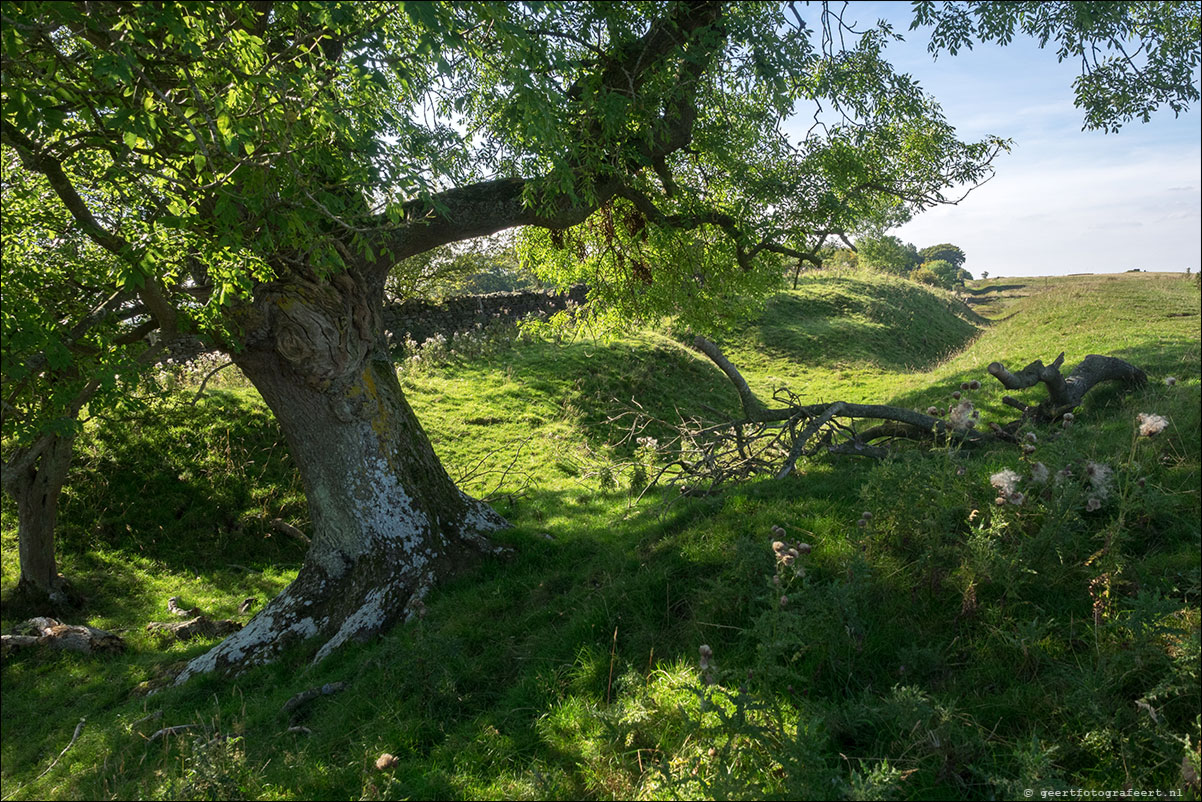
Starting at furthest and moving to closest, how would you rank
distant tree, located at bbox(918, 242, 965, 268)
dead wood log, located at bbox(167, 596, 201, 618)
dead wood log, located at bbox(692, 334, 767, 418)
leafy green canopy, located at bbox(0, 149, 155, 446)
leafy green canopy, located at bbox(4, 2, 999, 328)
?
distant tree, located at bbox(918, 242, 965, 268)
dead wood log, located at bbox(692, 334, 767, 418)
dead wood log, located at bbox(167, 596, 201, 618)
leafy green canopy, located at bbox(0, 149, 155, 446)
leafy green canopy, located at bbox(4, 2, 999, 328)

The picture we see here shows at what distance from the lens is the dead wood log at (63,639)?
791 centimetres

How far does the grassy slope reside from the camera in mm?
3539

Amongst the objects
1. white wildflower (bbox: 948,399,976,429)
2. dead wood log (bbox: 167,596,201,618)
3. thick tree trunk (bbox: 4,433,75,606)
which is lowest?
dead wood log (bbox: 167,596,201,618)

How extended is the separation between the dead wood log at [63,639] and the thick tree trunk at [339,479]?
6.36ft

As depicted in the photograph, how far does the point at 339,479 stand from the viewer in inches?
289

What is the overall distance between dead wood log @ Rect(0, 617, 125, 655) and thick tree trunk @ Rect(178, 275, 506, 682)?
194cm

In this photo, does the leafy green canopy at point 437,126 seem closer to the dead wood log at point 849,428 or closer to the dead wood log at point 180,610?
the dead wood log at point 849,428

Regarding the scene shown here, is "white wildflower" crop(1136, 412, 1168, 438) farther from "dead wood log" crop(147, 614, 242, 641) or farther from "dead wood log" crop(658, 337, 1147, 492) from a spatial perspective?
"dead wood log" crop(147, 614, 242, 641)

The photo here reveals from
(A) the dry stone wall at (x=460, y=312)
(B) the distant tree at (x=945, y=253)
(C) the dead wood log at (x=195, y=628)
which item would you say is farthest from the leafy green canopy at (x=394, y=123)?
(B) the distant tree at (x=945, y=253)

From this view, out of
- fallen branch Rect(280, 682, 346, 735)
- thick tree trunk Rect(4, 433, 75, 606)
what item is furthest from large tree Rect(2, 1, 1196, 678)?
thick tree trunk Rect(4, 433, 75, 606)

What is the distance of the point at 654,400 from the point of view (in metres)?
16.5

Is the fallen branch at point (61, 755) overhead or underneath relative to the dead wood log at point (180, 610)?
underneath

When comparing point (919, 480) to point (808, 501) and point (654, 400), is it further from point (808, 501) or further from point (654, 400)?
point (654, 400)

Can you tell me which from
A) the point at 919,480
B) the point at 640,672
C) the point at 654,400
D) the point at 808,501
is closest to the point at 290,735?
the point at 640,672
